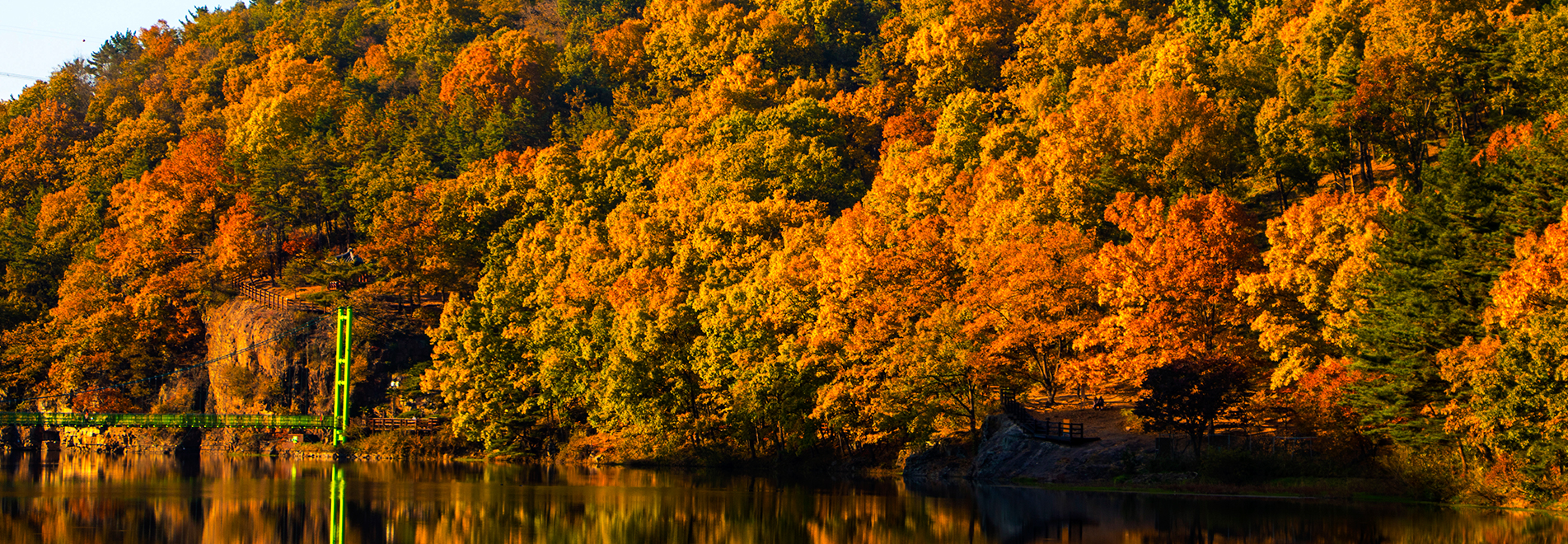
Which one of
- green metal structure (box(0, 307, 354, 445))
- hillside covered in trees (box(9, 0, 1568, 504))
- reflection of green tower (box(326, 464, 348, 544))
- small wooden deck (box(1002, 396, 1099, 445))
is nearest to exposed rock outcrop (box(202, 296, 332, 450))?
green metal structure (box(0, 307, 354, 445))

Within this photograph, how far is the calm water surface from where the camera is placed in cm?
3784

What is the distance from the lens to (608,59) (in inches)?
6649

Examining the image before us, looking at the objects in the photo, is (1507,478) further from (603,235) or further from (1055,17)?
(1055,17)

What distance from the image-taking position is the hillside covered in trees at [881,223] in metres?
51.9

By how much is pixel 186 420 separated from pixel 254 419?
4685 mm

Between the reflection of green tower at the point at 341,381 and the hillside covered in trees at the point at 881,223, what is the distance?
16.5 feet

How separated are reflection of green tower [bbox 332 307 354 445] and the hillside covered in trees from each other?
16.5 feet

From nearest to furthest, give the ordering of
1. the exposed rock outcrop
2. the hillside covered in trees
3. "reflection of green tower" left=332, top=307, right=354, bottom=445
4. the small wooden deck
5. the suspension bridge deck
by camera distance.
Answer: the hillside covered in trees → the small wooden deck → the suspension bridge deck → "reflection of green tower" left=332, top=307, right=354, bottom=445 → the exposed rock outcrop

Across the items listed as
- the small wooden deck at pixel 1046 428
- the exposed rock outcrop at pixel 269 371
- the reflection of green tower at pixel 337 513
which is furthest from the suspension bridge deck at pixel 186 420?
the small wooden deck at pixel 1046 428

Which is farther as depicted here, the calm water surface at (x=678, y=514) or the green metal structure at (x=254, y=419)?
the green metal structure at (x=254, y=419)

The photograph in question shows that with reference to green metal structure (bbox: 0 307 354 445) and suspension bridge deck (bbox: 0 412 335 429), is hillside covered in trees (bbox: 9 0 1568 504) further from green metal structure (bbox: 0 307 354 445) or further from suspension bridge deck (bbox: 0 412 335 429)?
suspension bridge deck (bbox: 0 412 335 429)

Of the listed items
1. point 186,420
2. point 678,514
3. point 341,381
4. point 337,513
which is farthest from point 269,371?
point 678,514

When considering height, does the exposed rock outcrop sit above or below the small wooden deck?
above

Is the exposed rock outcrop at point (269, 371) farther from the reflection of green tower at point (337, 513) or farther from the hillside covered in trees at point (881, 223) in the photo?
the reflection of green tower at point (337, 513)
